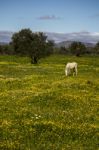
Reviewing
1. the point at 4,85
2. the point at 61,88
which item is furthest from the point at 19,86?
the point at 61,88

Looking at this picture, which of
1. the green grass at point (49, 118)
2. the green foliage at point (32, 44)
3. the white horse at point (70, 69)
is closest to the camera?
the green grass at point (49, 118)

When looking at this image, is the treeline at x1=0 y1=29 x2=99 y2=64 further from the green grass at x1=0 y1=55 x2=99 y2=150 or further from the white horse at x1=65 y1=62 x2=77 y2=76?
the green grass at x1=0 y1=55 x2=99 y2=150

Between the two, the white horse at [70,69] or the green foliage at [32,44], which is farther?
the green foliage at [32,44]

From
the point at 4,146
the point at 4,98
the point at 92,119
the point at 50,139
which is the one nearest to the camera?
the point at 4,146

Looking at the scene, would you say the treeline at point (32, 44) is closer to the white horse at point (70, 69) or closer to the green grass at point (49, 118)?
the white horse at point (70, 69)

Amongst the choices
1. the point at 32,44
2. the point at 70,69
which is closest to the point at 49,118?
the point at 70,69

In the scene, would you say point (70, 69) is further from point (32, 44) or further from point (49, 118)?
point (32, 44)

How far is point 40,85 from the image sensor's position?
136 feet

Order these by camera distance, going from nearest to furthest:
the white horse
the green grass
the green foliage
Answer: the green grass
the white horse
the green foliage

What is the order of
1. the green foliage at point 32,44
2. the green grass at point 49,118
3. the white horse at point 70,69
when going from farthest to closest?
the green foliage at point 32,44 → the white horse at point 70,69 → the green grass at point 49,118

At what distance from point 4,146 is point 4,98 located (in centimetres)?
1370

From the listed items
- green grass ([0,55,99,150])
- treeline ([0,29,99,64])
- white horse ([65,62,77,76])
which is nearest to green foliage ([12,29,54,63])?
treeline ([0,29,99,64])

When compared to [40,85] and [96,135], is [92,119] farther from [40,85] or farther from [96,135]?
[40,85]

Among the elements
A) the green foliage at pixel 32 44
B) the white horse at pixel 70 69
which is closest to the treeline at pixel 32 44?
the green foliage at pixel 32 44
